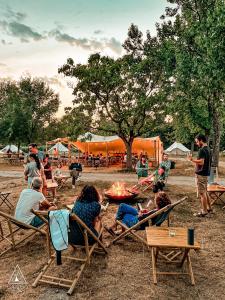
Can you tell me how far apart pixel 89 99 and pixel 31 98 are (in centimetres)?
2096

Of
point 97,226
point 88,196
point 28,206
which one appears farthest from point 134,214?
point 28,206

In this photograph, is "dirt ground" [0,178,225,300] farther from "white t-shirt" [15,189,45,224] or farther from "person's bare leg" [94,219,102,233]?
"white t-shirt" [15,189,45,224]

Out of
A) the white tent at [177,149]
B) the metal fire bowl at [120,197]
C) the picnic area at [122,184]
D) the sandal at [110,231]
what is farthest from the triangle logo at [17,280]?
the white tent at [177,149]

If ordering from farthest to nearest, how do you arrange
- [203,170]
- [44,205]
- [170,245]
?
[203,170] → [44,205] → [170,245]

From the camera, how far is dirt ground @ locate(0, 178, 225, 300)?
419 centimetres

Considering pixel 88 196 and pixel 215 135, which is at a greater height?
pixel 215 135

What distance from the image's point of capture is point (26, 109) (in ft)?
115

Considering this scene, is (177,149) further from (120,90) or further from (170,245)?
(170,245)

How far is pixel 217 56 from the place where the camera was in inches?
405

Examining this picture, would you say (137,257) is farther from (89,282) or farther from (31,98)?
(31,98)

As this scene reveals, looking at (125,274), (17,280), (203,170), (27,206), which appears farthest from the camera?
(203,170)

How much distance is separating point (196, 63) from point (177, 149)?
38.3 meters

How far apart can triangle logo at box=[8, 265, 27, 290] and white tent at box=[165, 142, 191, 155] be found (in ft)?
150

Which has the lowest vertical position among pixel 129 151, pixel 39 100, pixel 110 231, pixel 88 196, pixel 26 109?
pixel 110 231
